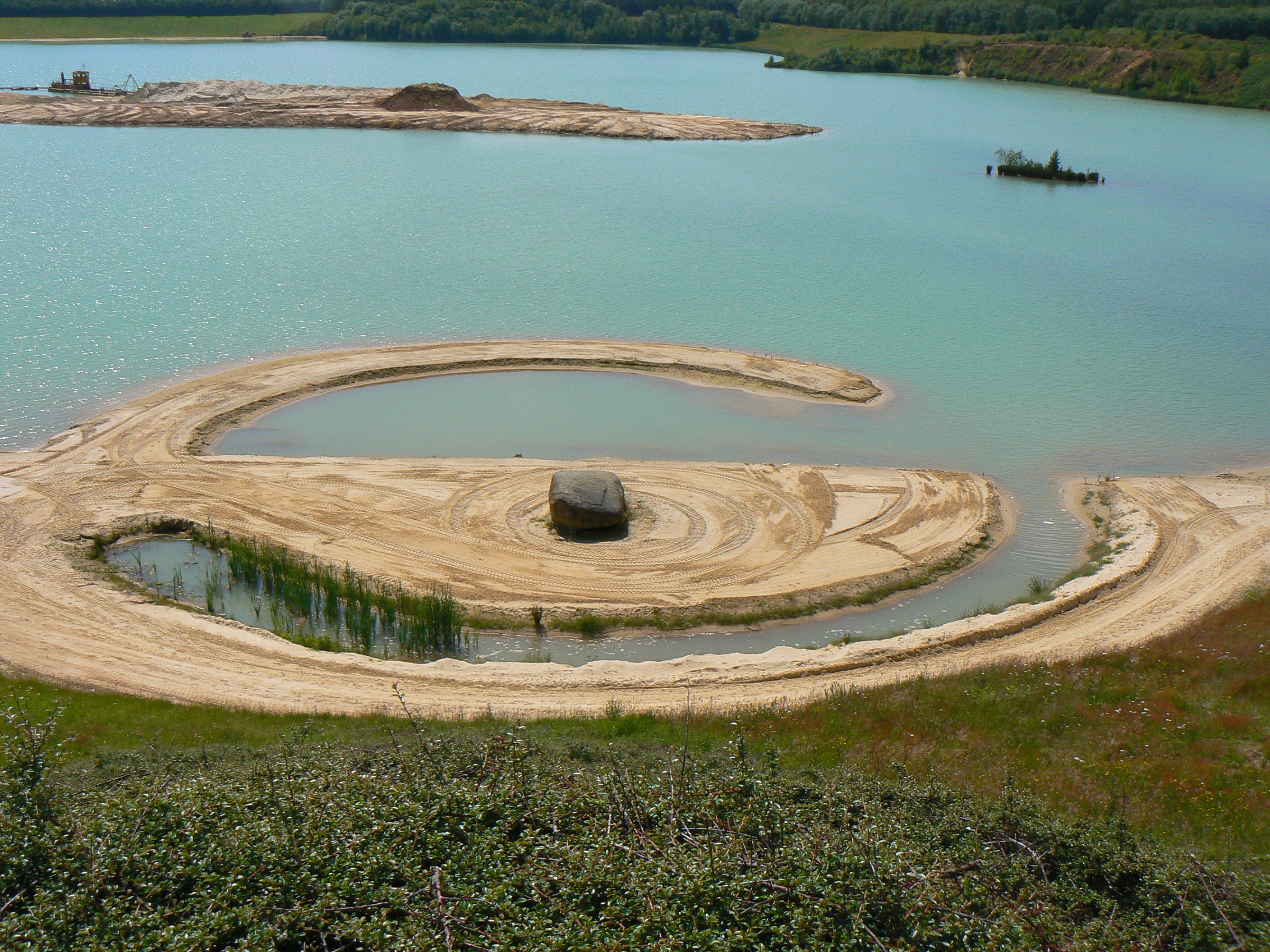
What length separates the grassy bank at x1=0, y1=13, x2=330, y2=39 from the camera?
124 m

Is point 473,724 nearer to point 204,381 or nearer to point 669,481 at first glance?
point 669,481

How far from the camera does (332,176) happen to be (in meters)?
56.8

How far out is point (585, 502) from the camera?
71.5ft

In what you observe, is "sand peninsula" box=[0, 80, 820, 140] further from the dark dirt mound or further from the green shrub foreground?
the green shrub foreground

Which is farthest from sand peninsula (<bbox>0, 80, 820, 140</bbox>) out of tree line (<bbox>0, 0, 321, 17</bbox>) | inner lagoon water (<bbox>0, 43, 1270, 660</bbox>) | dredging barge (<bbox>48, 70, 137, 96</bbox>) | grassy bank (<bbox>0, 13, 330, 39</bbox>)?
tree line (<bbox>0, 0, 321, 17</bbox>)

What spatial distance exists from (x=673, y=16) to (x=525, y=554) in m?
152

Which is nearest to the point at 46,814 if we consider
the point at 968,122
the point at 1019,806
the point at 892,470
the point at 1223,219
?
the point at 1019,806

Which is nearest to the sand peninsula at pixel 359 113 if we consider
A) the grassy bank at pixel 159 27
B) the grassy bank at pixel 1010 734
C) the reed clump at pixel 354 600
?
the grassy bank at pixel 159 27

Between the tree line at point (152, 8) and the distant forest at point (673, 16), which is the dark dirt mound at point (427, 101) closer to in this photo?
the distant forest at point (673, 16)

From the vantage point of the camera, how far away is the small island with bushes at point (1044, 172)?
65.4 meters

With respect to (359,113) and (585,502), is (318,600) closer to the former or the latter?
(585,502)

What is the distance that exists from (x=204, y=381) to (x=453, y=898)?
23.7 m

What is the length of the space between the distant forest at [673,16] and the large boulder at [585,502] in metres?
114

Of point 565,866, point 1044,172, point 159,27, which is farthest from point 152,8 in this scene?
point 565,866
